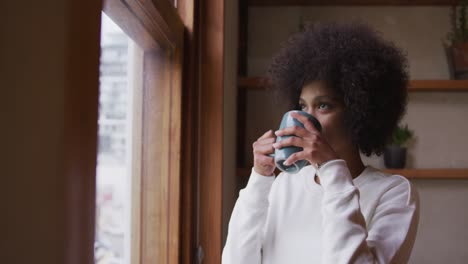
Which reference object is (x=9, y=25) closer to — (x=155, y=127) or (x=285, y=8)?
(x=155, y=127)

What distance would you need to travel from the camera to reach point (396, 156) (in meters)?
2.20

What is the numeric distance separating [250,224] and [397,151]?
134 cm

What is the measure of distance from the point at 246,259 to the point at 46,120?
76cm

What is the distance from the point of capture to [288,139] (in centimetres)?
91

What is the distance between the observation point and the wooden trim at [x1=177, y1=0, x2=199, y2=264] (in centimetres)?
133

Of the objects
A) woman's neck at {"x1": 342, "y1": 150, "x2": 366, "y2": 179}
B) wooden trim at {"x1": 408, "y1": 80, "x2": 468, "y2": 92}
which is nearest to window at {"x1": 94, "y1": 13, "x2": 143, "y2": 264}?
woman's neck at {"x1": 342, "y1": 150, "x2": 366, "y2": 179}

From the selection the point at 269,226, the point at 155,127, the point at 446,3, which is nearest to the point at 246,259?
the point at 269,226

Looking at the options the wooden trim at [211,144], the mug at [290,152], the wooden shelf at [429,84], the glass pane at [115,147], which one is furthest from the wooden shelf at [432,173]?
the mug at [290,152]

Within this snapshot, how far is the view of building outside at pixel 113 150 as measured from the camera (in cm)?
78

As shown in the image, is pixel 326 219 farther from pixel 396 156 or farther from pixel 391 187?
pixel 396 156

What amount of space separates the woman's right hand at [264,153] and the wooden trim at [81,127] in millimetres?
537

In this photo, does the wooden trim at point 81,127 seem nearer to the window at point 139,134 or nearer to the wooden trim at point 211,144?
the window at point 139,134

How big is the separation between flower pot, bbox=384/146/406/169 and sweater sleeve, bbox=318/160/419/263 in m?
1.25

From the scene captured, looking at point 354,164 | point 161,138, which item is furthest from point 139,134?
point 354,164
